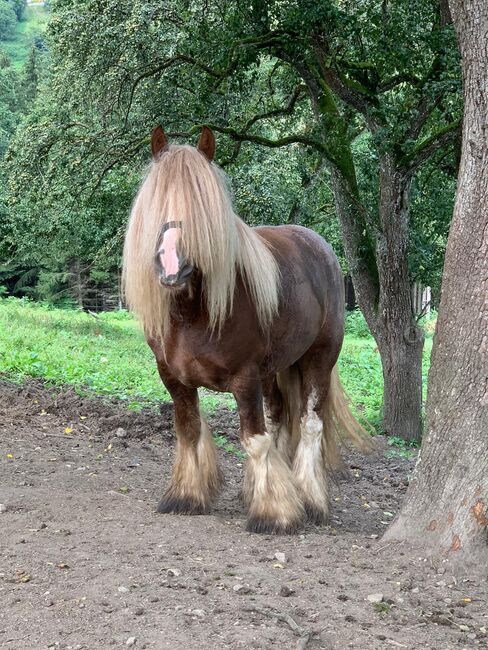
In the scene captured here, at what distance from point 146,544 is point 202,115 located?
5.58 m

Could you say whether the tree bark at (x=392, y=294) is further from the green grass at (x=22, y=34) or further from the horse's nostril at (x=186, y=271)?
the green grass at (x=22, y=34)

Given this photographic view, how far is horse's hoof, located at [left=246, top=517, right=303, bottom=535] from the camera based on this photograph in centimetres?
455

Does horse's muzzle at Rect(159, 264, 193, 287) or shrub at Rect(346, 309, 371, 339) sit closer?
horse's muzzle at Rect(159, 264, 193, 287)

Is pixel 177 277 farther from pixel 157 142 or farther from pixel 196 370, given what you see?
pixel 157 142

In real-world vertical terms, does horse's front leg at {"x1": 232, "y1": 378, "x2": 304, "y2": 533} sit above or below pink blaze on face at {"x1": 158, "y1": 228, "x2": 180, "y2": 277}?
below

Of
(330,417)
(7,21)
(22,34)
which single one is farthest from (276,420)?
(7,21)

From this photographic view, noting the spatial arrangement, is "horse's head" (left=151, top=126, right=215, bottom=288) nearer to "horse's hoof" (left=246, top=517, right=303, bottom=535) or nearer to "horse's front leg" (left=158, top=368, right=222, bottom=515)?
"horse's front leg" (left=158, top=368, right=222, bottom=515)

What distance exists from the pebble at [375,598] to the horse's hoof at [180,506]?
1707mm

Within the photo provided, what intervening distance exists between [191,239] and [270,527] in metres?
1.85

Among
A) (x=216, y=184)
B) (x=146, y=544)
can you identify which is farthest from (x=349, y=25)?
(x=146, y=544)

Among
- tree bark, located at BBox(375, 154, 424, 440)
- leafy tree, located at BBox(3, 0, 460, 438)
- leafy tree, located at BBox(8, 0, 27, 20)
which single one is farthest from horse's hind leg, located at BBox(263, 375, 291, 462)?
leafy tree, located at BBox(8, 0, 27, 20)

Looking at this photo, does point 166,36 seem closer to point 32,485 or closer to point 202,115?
point 202,115

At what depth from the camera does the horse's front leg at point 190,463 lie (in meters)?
4.81

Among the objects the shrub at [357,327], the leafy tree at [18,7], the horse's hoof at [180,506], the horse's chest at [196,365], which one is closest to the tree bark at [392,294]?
the horse's chest at [196,365]
